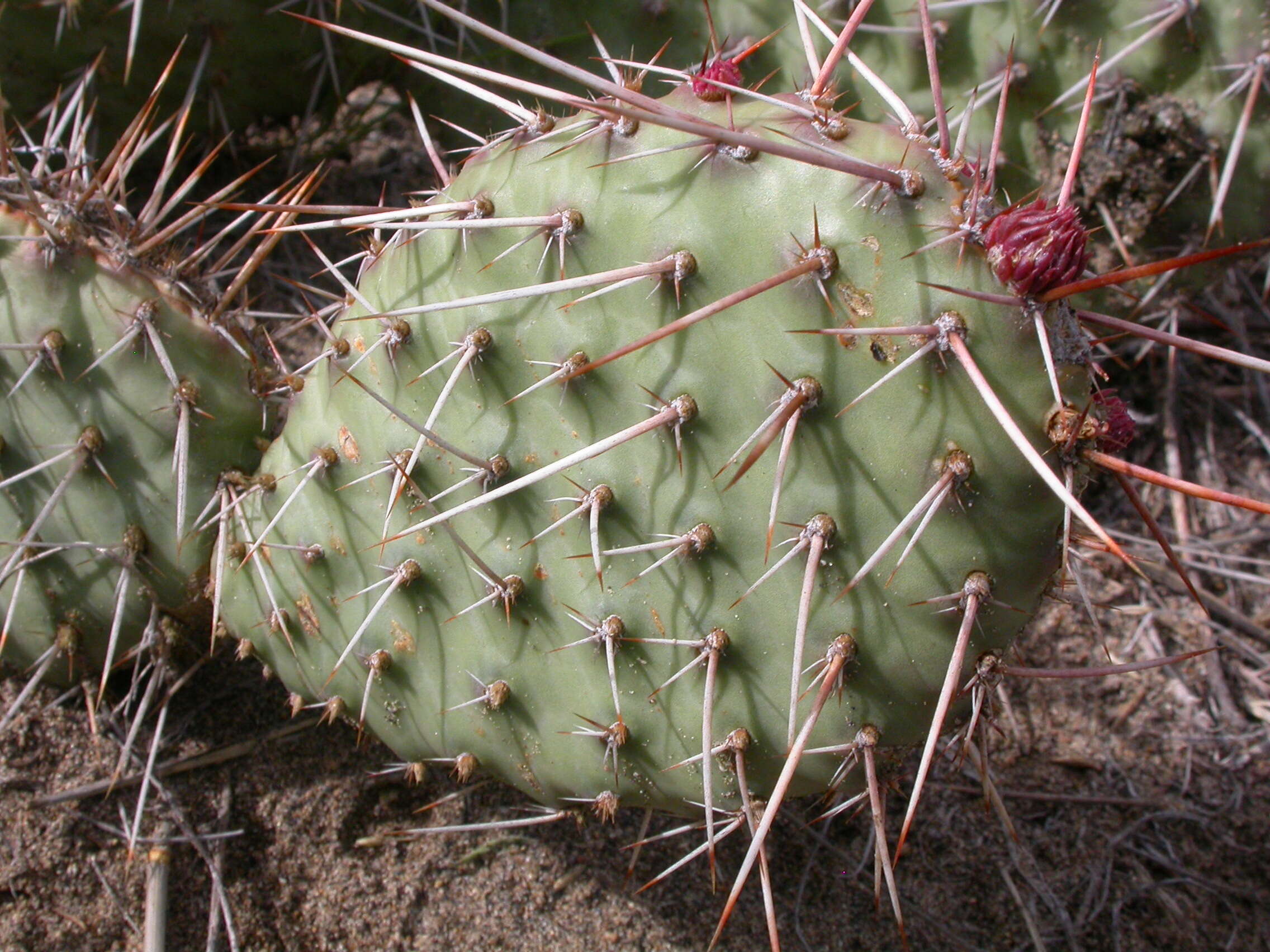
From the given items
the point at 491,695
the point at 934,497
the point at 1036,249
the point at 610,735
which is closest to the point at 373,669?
the point at 491,695

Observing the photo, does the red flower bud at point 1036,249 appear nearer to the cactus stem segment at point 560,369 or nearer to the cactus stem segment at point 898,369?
the cactus stem segment at point 898,369

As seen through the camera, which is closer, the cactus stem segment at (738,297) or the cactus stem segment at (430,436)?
the cactus stem segment at (738,297)

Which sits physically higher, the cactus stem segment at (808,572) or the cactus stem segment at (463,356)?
the cactus stem segment at (463,356)

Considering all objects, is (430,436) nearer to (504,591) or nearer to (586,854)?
(504,591)

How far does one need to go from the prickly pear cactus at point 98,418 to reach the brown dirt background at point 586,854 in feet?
0.83

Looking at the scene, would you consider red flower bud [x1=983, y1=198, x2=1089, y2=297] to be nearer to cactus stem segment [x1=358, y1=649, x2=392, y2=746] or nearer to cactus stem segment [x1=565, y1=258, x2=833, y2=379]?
cactus stem segment [x1=565, y1=258, x2=833, y2=379]

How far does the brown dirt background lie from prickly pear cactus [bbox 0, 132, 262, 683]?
0.83 ft

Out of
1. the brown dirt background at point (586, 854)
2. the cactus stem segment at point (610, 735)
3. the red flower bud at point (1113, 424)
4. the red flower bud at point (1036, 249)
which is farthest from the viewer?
the brown dirt background at point (586, 854)

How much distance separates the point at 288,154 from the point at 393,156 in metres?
0.28

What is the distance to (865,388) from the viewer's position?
3.21 ft

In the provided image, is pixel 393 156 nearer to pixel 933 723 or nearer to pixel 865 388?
pixel 865 388

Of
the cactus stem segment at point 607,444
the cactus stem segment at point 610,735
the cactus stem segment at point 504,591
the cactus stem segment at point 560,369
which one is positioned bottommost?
the cactus stem segment at point 610,735

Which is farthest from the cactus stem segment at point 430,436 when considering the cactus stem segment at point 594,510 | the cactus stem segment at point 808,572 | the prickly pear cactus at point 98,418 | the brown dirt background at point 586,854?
the brown dirt background at point 586,854

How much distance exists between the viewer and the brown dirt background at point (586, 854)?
1.39m
